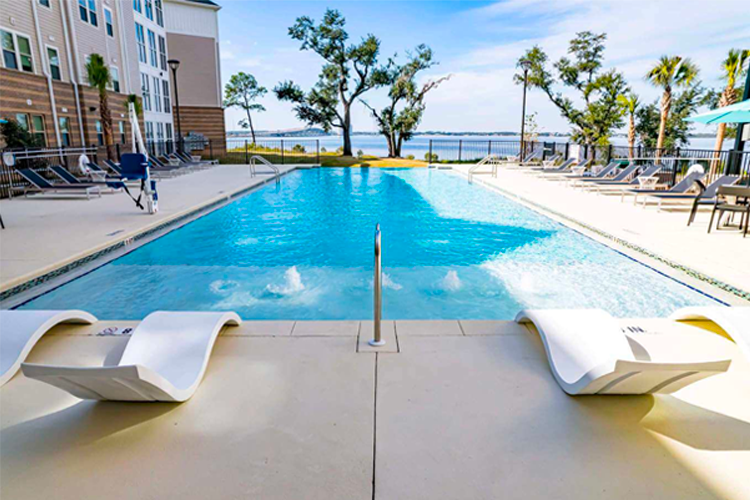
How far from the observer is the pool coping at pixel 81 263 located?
4535 mm

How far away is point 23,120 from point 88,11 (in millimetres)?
5959

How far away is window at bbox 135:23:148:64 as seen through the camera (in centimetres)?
2262

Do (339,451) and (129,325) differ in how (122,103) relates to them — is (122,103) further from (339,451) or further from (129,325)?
(339,451)

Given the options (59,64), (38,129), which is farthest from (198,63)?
(38,129)

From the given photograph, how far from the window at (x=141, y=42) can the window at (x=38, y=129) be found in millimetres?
9028

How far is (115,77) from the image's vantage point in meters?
20.0

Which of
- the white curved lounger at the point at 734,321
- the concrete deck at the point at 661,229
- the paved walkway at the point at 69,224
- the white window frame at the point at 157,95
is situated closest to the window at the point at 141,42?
the white window frame at the point at 157,95

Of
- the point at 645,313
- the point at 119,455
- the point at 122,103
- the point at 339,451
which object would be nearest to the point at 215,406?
the point at 119,455

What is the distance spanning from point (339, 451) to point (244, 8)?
34057 mm

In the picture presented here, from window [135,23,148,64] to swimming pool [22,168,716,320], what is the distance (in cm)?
1779

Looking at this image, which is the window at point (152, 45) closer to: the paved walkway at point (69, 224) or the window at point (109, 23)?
the window at point (109, 23)

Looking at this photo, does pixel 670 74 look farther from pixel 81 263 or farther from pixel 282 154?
pixel 81 263

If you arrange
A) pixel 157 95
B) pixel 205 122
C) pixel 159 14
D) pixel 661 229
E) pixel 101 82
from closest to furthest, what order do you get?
pixel 661 229, pixel 101 82, pixel 159 14, pixel 157 95, pixel 205 122

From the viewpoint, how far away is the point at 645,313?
4.73 m
